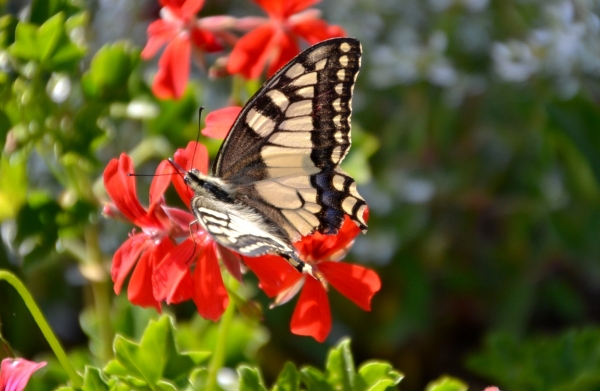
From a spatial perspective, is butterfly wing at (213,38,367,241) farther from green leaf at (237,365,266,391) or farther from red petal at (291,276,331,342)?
green leaf at (237,365,266,391)

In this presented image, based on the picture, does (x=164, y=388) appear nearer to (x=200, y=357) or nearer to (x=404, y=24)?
(x=200, y=357)

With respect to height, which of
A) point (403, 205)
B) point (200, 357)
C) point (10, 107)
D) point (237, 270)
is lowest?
point (403, 205)

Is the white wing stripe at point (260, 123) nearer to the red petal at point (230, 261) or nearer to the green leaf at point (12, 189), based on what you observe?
the red petal at point (230, 261)

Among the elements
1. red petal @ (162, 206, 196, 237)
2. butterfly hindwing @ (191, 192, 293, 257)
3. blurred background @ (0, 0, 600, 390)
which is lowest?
blurred background @ (0, 0, 600, 390)

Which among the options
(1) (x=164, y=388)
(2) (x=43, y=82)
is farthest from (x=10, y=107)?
(1) (x=164, y=388)

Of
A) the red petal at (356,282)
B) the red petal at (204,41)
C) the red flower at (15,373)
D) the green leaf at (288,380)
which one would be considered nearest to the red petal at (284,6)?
the red petal at (204,41)

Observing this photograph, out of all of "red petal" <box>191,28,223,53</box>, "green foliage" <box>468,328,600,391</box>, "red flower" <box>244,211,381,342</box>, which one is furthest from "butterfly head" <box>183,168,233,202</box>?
"green foliage" <box>468,328,600,391</box>
